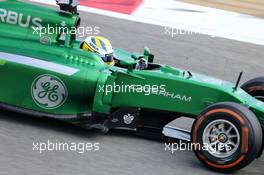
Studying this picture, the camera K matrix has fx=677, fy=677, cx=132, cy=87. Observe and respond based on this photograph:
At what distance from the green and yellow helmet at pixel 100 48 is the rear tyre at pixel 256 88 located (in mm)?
1566

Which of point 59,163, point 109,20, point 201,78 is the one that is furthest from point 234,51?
point 59,163

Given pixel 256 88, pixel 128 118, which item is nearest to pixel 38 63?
pixel 128 118

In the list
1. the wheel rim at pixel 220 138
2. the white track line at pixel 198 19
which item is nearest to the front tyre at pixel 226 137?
the wheel rim at pixel 220 138

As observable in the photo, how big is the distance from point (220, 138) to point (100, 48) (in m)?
1.85

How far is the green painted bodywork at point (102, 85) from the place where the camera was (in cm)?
700

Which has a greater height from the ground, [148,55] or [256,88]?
[148,55]

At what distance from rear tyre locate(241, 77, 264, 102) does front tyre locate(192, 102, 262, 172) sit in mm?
1220

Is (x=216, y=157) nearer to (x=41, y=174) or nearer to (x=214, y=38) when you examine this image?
(x=41, y=174)

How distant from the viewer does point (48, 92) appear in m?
7.13

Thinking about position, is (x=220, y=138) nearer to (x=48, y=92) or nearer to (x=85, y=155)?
(x=85, y=155)

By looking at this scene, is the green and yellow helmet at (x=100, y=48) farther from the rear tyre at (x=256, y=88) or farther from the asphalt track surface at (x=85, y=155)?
the rear tyre at (x=256, y=88)

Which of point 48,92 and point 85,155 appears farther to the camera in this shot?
point 48,92

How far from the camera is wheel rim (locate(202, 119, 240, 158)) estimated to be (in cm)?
651

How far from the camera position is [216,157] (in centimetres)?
653
